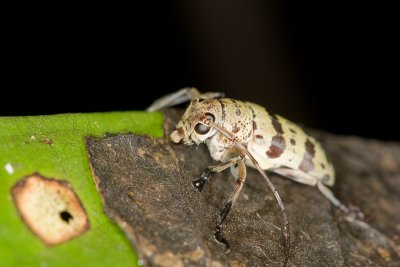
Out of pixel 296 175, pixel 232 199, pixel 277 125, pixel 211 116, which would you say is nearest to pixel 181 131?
pixel 211 116

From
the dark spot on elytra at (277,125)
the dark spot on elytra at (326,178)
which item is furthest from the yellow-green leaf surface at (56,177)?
the dark spot on elytra at (326,178)

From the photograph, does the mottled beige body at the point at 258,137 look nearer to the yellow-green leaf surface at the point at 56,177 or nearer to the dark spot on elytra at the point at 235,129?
the dark spot on elytra at the point at 235,129

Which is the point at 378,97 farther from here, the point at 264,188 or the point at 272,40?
the point at 264,188

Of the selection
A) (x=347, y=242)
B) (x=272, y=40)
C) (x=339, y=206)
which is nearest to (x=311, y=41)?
(x=272, y=40)

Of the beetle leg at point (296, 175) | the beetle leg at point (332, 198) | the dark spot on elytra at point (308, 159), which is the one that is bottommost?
the beetle leg at point (332, 198)

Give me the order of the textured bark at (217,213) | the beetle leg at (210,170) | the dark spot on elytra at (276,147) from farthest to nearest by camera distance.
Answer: the dark spot on elytra at (276,147), the beetle leg at (210,170), the textured bark at (217,213)
